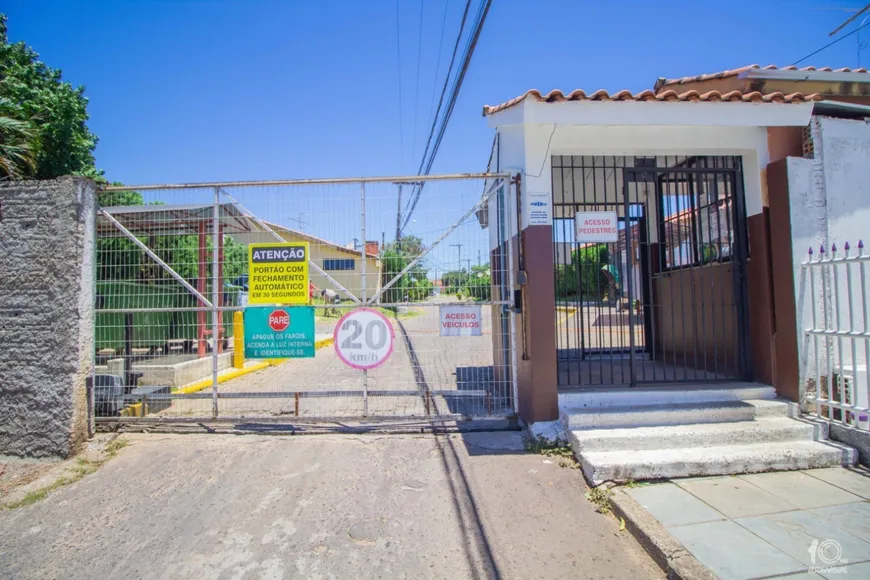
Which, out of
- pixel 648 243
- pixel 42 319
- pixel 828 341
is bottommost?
pixel 828 341

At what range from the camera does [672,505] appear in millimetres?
3541

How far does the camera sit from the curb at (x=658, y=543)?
9.04 ft

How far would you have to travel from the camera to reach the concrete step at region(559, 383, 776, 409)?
16.2 feet

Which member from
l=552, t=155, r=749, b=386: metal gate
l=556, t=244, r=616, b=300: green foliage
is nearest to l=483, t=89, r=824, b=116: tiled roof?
l=552, t=155, r=749, b=386: metal gate

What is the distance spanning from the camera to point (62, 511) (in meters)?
3.74

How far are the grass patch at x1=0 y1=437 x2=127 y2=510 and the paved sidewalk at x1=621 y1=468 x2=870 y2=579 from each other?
5061 mm

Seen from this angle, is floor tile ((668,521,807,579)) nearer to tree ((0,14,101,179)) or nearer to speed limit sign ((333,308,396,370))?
speed limit sign ((333,308,396,370))

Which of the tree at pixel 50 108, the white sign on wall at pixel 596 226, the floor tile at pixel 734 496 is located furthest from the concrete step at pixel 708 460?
the tree at pixel 50 108

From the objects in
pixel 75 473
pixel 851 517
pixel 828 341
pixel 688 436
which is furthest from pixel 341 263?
pixel 828 341

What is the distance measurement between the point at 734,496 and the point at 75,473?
235 inches

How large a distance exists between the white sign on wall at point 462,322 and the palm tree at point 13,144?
6249 mm

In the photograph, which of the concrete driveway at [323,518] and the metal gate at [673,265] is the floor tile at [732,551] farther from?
the metal gate at [673,265]

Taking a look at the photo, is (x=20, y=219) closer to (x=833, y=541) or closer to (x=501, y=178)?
(x=501, y=178)

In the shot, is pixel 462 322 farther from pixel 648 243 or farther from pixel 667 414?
pixel 648 243
